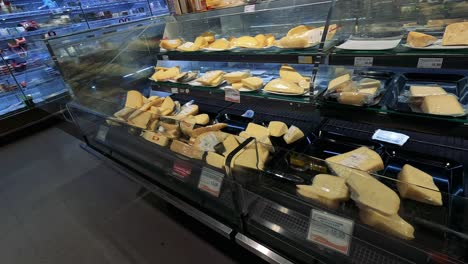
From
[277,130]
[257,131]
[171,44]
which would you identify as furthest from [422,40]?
[171,44]

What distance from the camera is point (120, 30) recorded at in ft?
6.81

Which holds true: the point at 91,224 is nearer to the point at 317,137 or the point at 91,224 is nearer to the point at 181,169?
the point at 181,169

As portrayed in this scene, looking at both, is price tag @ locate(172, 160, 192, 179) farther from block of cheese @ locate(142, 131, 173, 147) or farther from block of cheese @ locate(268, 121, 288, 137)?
block of cheese @ locate(268, 121, 288, 137)

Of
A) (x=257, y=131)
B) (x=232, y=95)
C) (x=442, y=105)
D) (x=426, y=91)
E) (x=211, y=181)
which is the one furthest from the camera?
(x=232, y=95)

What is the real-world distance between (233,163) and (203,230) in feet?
2.39

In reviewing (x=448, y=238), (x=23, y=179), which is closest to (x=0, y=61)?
(x=23, y=179)

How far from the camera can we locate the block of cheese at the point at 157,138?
55.2 inches

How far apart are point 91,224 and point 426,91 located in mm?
2028

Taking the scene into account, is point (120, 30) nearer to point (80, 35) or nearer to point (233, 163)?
point (80, 35)

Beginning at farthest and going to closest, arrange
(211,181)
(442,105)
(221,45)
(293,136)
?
(221,45), (293,136), (211,181), (442,105)

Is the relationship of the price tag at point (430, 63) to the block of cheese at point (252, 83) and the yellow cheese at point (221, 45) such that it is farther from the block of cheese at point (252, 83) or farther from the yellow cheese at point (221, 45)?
the yellow cheese at point (221, 45)

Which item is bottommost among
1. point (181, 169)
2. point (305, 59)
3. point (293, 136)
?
point (181, 169)

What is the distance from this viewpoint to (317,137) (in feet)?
4.15

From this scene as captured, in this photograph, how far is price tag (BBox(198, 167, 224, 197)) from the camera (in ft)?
3.58
